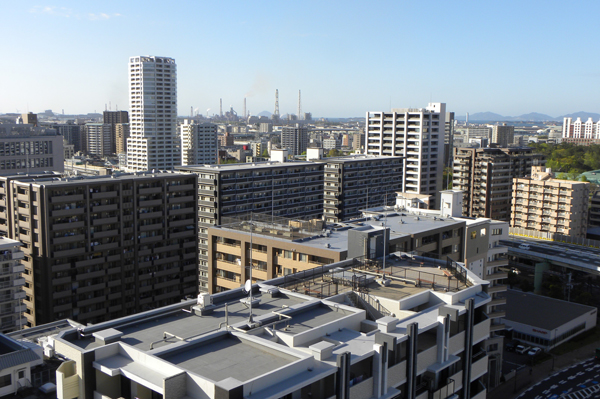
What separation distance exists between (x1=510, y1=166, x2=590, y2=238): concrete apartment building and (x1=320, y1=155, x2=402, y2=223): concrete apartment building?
17648mm

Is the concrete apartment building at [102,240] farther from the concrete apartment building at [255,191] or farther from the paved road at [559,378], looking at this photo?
the paved road at [559,378]

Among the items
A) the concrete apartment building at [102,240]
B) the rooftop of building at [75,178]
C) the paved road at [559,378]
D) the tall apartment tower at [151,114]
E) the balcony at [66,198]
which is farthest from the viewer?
the tall apartment tower at [151,114]

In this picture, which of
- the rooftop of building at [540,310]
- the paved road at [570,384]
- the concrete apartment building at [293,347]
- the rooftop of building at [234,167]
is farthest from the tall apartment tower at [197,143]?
the concrete apartment building at [293,347]

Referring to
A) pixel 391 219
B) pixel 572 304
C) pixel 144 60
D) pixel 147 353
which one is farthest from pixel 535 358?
pixel 144 60

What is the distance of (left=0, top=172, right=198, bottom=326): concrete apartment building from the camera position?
46.0 metres

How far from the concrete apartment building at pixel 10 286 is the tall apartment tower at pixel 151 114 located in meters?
98.7

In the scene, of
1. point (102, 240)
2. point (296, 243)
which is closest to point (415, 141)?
point (102, 240)

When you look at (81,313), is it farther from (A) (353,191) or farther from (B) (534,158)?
(B) (534,158)

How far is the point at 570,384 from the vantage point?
4359 centimetres

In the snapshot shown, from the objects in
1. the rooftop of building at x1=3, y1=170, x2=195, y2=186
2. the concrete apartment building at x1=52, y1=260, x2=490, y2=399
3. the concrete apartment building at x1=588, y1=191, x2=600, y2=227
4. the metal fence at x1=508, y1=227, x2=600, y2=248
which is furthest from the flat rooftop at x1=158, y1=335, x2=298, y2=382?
the concrete apartment building at x1=588, y1=191, x2=600, y2=227

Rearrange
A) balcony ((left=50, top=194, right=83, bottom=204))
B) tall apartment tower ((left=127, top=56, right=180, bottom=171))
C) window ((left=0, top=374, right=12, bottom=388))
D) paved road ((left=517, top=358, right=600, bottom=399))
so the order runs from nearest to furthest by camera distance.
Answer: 1. window ((left=0, top=374, right=12, bottom=388))
2. paved road ((left=517, top=358, right=600, bottom=399))
3. balcony ((left=50, top=194, right=83, bottom=204))
4. tall apartment tower ((left=127, top=56, right=180, bottom=171))

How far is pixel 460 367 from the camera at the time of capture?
18391mm

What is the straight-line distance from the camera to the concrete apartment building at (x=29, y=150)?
76438 millimetres

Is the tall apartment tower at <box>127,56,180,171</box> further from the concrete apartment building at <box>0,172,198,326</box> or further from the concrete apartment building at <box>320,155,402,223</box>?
the concrete apartment building at <box>0,172,198,326</box>
